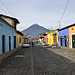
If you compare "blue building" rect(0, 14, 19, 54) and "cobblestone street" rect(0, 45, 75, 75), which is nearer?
"cobblestone street" rect(0, 45, 75, 75)

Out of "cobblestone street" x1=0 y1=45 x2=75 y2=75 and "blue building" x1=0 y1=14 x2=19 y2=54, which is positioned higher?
"blue building" x1=0 y1=14 x2=19 y2=54

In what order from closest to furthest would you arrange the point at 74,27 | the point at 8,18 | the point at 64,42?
the point at 74,27 < the point at 8,18 < the point at 64,42

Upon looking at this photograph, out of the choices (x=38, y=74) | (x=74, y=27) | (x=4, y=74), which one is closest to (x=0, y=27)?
(x=4, y=74)

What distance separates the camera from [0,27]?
38.8 ft

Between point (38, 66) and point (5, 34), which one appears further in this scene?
point (5, 34)

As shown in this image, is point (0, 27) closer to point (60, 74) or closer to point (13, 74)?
point (13, 74)

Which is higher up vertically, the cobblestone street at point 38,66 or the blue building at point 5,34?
the blue building at point 5,34

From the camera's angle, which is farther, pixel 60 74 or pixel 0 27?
pixel 0 27

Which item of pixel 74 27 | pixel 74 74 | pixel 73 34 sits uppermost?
pixel 74 27

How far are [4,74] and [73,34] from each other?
17.3 m

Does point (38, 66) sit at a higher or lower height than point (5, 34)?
lower

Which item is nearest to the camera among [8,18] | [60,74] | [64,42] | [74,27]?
[60,74]

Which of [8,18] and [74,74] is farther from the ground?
[8,18]

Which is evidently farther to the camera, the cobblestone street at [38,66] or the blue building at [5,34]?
the blue building at [5,34]
